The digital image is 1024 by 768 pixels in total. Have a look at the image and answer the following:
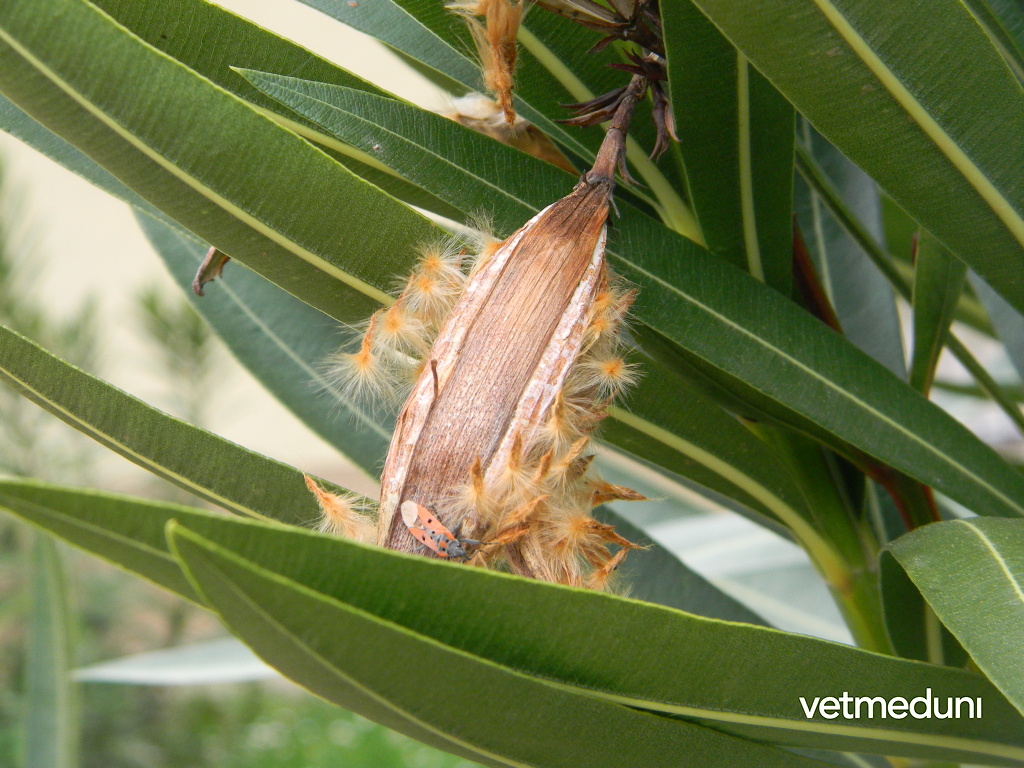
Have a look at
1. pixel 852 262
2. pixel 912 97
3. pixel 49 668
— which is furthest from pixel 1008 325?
pixel 49 668

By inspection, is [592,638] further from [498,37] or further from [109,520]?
[498,37]

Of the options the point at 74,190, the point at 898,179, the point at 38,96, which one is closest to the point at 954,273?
the point at 898,179

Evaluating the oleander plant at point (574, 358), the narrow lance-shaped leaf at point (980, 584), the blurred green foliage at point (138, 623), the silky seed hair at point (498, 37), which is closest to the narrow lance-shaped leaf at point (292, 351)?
the oleander plant at point (574, 358)

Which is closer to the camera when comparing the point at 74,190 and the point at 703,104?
the point at 703,104

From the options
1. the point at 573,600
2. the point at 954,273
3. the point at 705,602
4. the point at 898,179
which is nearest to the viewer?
the point at 573,600

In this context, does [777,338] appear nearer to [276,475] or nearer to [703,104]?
[703,104]

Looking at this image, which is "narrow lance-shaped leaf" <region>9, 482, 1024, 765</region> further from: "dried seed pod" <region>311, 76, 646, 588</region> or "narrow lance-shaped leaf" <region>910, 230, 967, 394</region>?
"narrow lance-shaped leaf" <region>910, 230, 967, 394</region>

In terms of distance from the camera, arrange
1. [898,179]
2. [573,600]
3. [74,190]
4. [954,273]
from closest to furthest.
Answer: [573,600]
[898,179]
[954,273]
[74,190]
